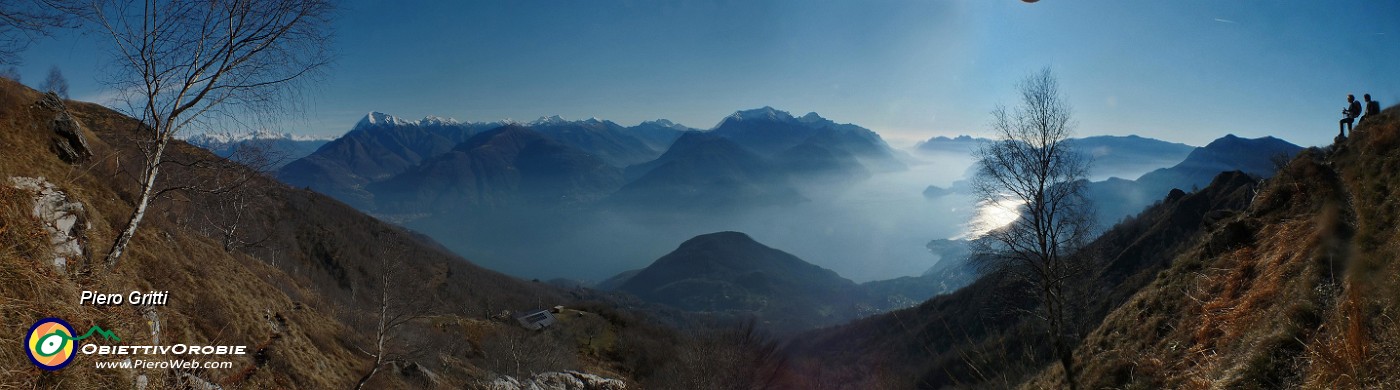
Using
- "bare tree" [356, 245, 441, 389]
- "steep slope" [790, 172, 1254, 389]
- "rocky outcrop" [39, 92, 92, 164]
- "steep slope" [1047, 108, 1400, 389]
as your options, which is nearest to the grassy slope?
"rocky outcrop" [39, 92, 92, 164]

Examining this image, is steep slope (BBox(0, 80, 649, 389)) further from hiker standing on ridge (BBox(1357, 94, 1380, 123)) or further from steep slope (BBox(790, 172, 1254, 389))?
steep slope (BBox(790, 172, 1254, 389))

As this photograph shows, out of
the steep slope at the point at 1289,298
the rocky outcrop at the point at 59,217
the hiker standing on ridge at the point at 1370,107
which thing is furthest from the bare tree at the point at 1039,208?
the rocky outcrop at the point at 59,217

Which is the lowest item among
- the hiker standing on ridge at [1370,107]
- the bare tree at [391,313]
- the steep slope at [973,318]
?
the steep slope at [973,318]

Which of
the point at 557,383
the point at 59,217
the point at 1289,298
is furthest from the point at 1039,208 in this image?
the point at 557,383

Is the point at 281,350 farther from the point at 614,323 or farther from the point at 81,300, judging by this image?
the point at 614,323

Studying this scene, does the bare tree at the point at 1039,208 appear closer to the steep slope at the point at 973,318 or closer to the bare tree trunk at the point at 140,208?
the bare tree trunk at the point at 140,208
